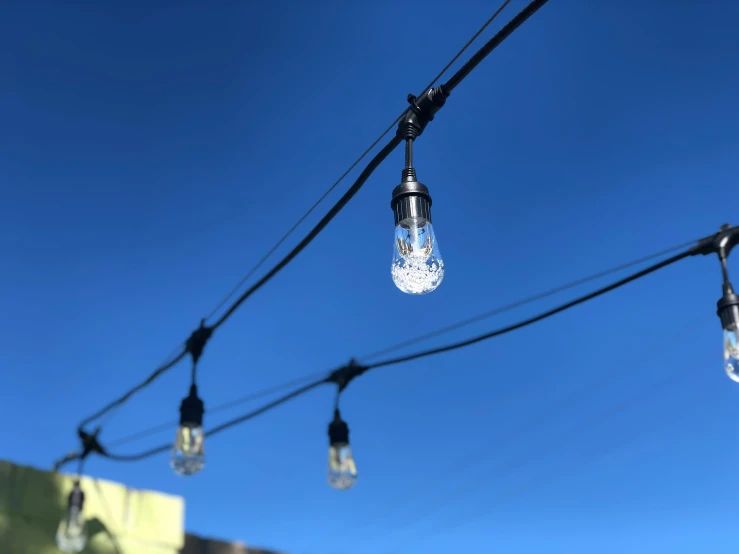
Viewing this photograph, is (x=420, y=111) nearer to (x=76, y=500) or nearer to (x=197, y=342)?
(x=197, y=342)

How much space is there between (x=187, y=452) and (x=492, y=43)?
3.95m

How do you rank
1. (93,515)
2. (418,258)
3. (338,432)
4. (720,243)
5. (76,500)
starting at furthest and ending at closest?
(93,515) < (76,500) < (338,432) < (720,243) < (418,258)

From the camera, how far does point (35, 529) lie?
8.88 m

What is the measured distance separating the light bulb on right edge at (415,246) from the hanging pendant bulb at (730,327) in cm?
152

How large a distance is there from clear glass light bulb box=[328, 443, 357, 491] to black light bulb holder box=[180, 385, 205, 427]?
41.2 inches

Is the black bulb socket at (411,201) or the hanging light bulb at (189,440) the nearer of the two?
the black bulb socket at (411,201)

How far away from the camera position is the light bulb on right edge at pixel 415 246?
124 inches

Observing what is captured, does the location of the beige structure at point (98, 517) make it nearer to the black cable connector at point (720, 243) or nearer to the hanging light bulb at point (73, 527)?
the hanging light bulb at point (73, 527)

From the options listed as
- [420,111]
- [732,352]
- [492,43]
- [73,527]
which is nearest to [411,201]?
[420,111]

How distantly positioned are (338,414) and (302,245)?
225cm

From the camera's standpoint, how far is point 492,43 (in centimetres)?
323

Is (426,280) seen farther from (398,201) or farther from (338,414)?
(338,414)

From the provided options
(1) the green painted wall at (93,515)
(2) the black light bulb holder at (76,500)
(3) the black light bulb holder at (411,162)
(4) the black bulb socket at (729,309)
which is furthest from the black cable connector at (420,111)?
(1) the green painted wall at (93,515)

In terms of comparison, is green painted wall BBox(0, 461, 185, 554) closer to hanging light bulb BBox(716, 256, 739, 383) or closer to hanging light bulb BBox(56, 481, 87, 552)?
hanging light bulb BBox(56, 481, 87, 552)
